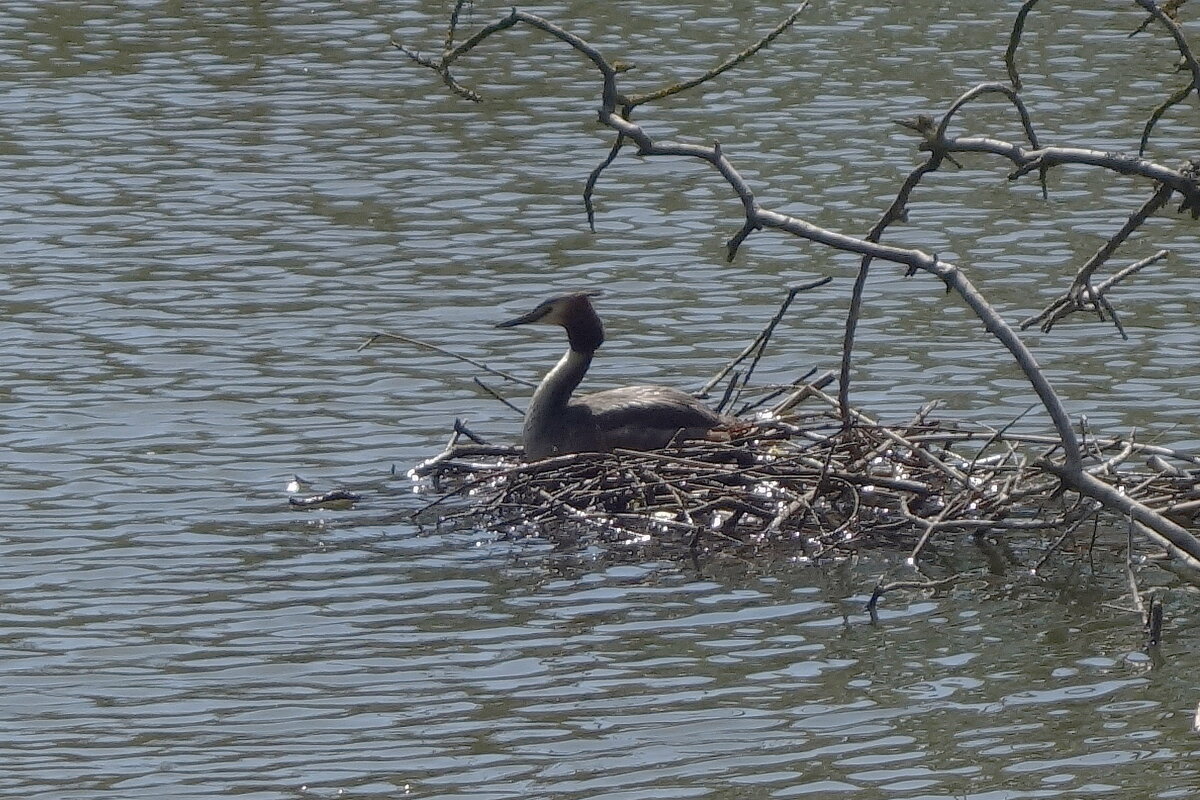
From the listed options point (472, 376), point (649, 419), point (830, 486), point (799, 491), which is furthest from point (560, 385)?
point (472, 376)

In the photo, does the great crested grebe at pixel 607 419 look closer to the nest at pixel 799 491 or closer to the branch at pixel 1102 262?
the nest at pixel 799 491

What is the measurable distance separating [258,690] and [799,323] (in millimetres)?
7490

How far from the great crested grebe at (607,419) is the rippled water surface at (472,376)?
2.40 ft

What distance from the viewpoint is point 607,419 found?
461 inches

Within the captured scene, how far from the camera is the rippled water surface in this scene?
29.1 ft

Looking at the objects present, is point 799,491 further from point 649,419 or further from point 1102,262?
point 1102,262

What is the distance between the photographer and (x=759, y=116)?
2275cm

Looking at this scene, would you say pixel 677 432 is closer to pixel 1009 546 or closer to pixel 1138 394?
pixel 1009 546

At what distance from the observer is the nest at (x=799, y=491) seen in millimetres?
10945

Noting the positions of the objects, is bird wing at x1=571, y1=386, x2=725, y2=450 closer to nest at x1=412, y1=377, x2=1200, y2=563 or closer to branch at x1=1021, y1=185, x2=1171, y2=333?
nest at x1=412, y1=377, x2=1200, y2=563

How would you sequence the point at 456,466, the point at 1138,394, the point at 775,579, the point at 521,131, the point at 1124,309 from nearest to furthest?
the point at 775,579, the point at 456,466, the point at 1138,394, the point at 1124,309, the point at 521,131

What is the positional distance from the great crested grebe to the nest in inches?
5.9

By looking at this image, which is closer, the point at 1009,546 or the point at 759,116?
the point at 1009,546

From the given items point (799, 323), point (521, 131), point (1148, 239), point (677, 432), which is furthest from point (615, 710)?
point (521, 131)
